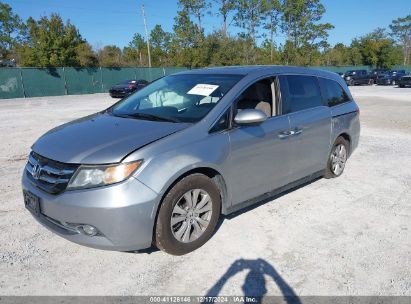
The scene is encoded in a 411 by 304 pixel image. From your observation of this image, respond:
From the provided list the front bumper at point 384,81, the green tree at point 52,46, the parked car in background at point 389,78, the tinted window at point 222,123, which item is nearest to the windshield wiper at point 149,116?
the tinted window at point 222,123

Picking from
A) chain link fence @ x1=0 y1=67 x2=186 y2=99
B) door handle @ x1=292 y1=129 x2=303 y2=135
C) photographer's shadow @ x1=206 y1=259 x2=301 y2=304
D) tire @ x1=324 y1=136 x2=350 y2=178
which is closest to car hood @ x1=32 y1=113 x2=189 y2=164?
photographer's shadow @ x1=206 y1=259 x2=301 y2=304

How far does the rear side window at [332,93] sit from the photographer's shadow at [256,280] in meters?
2.83

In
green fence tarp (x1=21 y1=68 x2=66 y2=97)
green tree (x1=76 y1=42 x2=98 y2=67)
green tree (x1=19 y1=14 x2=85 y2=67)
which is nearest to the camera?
green fence tarp (x1=21 y1=68 x2=66 y2=97)

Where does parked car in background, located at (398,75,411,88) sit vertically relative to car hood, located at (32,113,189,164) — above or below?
below

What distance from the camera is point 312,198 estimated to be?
15.8ft

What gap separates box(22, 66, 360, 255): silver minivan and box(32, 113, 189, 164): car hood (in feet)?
0.03

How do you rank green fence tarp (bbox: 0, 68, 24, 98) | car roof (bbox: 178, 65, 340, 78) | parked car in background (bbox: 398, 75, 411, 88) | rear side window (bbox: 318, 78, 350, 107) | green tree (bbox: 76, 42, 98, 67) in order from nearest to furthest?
1. car roof (bbox: 178, 65, 340, 78)
2. rear side window (bbox: 318, 78, 350, 107)
3. green fence tarp (bbox: 0, 68, 24, 98)
4. parked car in background (bbox: 398, 75, 411, 88)
5. green tree (bbox: 76, 42, 98, 67)

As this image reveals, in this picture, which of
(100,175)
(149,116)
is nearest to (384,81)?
(149,116)

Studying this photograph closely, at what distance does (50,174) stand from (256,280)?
194cm

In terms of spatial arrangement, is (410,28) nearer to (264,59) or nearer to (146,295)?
(264,59)

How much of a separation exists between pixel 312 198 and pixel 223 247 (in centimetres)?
179

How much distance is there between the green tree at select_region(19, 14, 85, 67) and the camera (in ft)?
110

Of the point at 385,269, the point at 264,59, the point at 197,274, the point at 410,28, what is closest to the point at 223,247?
the point at 197,274

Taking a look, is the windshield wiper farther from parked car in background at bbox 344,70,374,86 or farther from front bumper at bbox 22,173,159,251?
parked car in background at bbox 344,70,374,86
